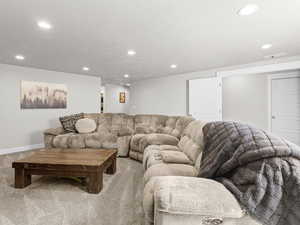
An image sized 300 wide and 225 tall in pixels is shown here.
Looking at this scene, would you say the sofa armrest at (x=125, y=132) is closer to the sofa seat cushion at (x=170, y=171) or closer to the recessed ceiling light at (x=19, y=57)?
the sofa seat cushion at (x=170, y=171)

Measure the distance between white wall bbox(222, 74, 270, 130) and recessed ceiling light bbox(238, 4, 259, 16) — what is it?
3.40m

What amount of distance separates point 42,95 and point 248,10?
501 centimetres

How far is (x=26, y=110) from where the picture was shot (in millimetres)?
4160

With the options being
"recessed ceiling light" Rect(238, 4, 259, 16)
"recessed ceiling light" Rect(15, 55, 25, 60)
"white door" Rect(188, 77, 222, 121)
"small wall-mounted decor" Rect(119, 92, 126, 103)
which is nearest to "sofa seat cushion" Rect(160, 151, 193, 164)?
"recessed ceiling light" Rect(238, 4, 259, 16)

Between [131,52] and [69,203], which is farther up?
[131,52]

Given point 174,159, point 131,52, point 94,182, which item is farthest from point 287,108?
point 94,182

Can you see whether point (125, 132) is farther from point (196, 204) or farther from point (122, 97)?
point (122, 97)

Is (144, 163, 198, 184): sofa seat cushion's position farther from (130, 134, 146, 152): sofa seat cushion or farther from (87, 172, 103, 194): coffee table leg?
(130, 134, 146, 152): sofa seat cushion

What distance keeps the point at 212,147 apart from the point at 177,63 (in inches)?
112

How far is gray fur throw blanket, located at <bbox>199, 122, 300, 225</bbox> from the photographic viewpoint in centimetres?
88

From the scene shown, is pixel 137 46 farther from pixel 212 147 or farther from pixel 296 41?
pixel 296 41

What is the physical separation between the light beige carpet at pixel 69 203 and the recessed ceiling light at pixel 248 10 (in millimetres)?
2453

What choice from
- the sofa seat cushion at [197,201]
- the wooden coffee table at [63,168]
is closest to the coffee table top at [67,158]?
the wooden coffee table at [63,168]

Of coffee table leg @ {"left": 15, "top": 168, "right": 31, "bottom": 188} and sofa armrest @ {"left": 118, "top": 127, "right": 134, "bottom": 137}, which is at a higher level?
sofa armrest @ {"left": 118, "top": 127, "right": 134, "bottom": 137}
